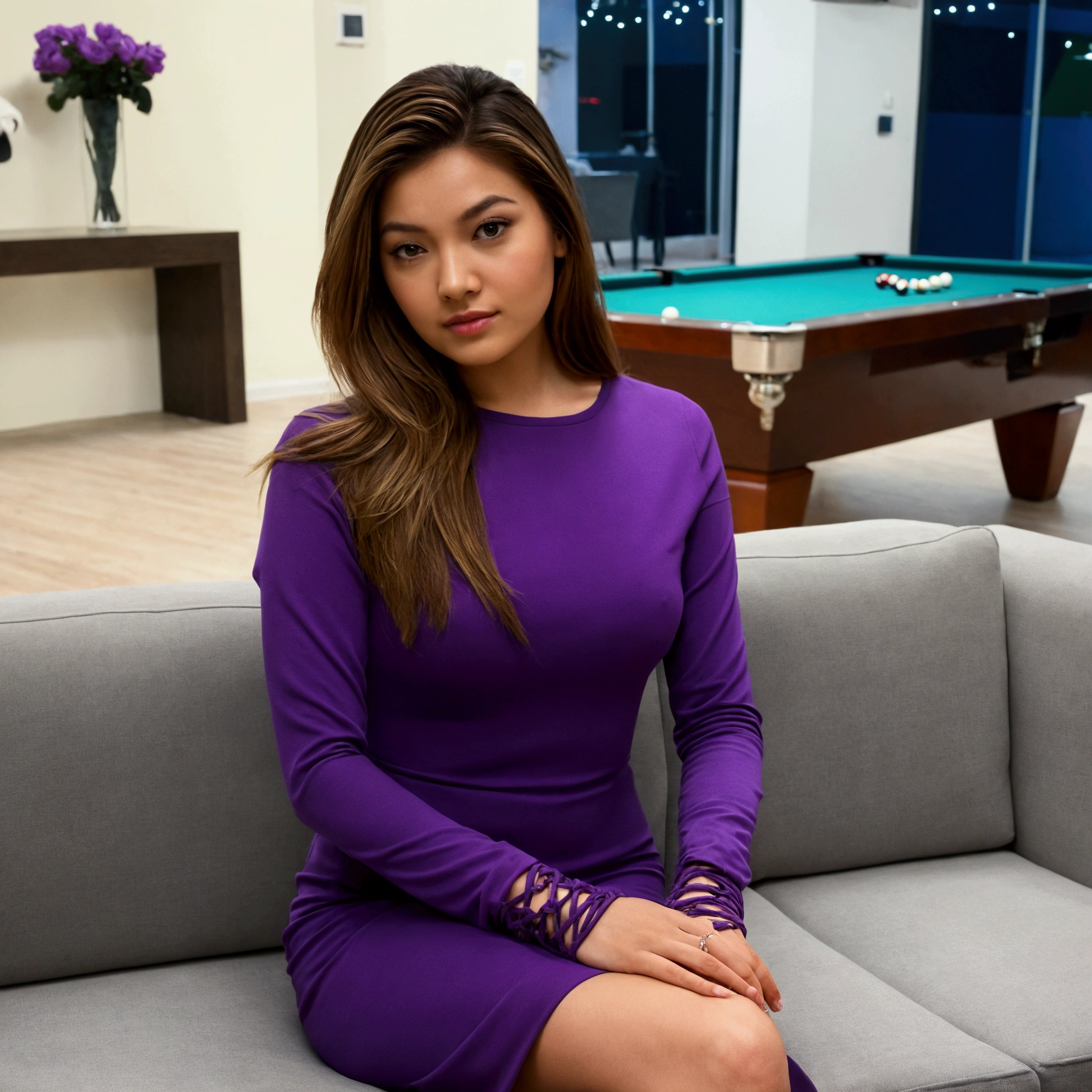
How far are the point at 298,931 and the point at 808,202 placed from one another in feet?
26.0

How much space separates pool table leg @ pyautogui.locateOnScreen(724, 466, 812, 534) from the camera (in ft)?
11.3

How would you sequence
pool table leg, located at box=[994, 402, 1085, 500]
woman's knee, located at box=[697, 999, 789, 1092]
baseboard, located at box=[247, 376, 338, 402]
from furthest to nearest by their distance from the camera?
baseboard, located at box=[247, 376, 338, 402], pool table leg, located at box=[994, 402, 1085, 500], woman's knee, located at box=[697, 999, 789, 1092]

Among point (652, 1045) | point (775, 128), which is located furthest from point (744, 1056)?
point (775, 128)

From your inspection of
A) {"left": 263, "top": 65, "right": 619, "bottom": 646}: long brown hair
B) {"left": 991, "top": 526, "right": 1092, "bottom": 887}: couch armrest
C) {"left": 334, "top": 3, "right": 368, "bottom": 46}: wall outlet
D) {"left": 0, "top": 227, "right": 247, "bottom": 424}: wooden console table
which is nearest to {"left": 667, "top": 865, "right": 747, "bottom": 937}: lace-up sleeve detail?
{"left": 263, "top": 65, "right": 619, "bottom": 646}: long brown hair

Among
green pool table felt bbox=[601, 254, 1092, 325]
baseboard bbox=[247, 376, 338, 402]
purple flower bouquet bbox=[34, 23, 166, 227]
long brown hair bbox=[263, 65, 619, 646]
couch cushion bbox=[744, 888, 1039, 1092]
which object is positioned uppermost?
purple flower bouquet bbox=[34, 23, 166, 227]

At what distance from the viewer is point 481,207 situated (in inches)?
47.2

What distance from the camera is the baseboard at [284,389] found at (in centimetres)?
627

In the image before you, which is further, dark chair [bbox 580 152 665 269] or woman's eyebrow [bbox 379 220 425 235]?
dark chair [bbox 580 152 665 269]

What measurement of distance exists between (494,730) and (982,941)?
2.02ft

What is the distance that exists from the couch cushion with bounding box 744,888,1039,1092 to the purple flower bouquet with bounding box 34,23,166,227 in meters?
4.70

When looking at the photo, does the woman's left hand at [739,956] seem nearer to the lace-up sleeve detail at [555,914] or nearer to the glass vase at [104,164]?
the lace-up sleeve detail at [555,914]

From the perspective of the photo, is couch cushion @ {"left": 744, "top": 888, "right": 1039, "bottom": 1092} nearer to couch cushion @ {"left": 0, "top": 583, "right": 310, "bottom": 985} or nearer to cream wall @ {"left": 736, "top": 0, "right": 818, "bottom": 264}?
couch cushion @ {"left": 0, "top": 583, "right": 310, "bottom": 985}

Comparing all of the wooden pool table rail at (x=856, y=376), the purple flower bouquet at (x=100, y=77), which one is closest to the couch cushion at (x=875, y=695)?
the wooden pool table rail at (x=856, y=376)

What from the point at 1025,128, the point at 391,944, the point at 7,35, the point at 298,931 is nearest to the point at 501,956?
the point at 391,944
